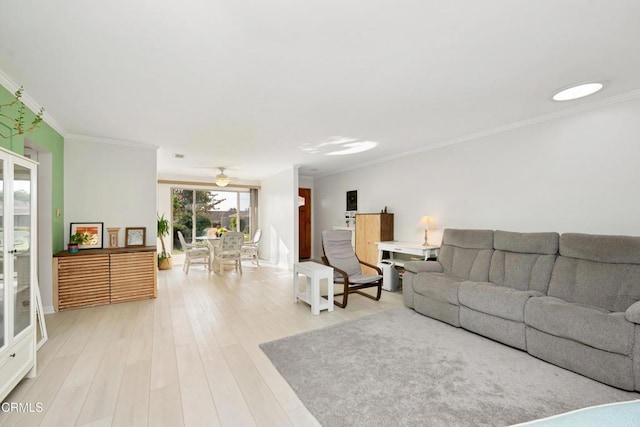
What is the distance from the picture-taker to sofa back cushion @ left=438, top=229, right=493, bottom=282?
345 centimetres

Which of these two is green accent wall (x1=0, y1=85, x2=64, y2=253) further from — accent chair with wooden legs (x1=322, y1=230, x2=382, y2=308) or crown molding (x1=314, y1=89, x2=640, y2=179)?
crown molding (x1=314, y1=89, x2=640, y2=179)

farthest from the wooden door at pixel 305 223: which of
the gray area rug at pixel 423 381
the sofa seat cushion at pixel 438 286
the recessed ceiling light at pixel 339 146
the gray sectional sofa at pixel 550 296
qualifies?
the gray area rug at pixel 423 381

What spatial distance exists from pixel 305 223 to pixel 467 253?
5.12 metres

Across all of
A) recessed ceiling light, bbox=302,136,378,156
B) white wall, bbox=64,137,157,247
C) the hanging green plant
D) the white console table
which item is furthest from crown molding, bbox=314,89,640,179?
the hanging green plant

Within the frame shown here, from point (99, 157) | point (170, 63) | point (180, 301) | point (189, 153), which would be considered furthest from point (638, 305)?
point (99, 157)

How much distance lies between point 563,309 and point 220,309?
375cm

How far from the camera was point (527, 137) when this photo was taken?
136 inches

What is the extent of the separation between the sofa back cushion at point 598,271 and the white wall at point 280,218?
450cm

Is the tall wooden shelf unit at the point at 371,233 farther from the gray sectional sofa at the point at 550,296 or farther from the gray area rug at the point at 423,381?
the gray area rug at the point at 423,381

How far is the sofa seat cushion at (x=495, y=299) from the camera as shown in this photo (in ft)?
8.46

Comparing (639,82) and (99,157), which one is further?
(99,157)

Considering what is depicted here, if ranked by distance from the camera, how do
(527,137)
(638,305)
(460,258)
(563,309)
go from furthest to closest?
(460,258) < (527,137) < (563,309) < (638,305)

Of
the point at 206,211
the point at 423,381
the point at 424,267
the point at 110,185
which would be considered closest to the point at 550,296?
the point at 424,267

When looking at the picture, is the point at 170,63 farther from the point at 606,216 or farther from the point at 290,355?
the point at 606,216
